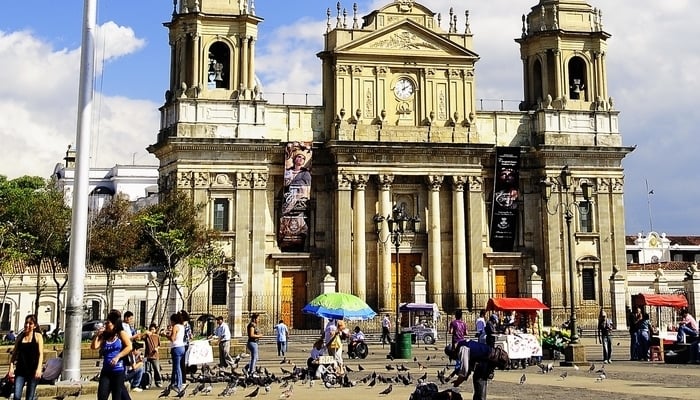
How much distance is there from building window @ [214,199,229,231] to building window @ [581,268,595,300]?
64.7 feet

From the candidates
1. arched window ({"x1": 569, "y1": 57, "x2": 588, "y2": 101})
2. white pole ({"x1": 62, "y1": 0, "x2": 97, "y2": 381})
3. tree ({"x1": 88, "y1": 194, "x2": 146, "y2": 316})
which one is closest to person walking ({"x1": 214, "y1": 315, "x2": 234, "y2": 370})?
white pole ({"x1": 62, "y1": 0, "x2": 97, "y2": 381})

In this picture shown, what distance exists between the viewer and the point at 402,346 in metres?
29.2

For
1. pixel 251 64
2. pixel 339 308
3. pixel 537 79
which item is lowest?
pixel 339 308

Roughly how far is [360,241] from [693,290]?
55.0ft

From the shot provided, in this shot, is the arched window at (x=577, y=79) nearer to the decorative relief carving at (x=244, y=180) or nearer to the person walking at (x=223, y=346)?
the decorative relief carving at (x=244, y=180)

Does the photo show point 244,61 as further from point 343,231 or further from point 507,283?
point 507,283

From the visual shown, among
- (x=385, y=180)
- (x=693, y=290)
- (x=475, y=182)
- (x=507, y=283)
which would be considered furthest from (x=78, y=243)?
(x=507, y=283)

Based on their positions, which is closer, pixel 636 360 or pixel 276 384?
pixel 276 384

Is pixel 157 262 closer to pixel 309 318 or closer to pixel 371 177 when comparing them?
pixel 309 318

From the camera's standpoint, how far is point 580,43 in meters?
51.3

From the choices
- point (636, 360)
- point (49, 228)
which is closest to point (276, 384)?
point (636, 360)

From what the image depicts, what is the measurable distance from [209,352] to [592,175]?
33.3 m

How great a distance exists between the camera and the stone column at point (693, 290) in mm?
43312

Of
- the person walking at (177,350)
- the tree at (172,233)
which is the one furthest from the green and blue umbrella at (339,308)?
the person walking at (177,350)
